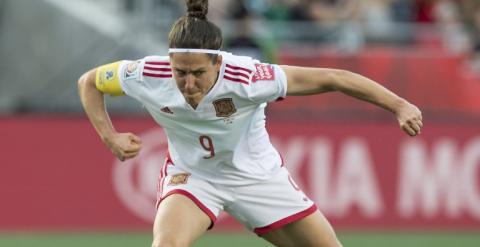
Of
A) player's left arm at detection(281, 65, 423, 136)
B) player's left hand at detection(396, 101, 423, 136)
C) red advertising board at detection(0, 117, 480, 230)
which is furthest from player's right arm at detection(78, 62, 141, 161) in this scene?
red advertising board at detection(0, 117, 480, 230)

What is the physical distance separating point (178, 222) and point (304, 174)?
19.6ft

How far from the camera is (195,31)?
6.89 m

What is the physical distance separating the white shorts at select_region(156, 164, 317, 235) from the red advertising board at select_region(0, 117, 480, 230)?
16.7ft

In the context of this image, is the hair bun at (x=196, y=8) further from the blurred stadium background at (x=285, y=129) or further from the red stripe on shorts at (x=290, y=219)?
the blurred stadium background at (x=285, y=129)

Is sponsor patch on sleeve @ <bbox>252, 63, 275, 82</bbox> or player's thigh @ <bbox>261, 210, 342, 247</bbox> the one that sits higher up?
sponsor patch on sleeve @ <bbox>252, 63, 275, 82</bbox>

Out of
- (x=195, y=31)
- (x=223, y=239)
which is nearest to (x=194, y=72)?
(x=195, y=31)

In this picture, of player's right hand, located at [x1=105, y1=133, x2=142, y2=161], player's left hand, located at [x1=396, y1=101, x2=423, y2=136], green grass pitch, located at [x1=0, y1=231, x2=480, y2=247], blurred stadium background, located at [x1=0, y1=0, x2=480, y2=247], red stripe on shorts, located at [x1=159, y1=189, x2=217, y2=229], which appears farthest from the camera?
blurred stadium background, located at [x1=0, y1=0, x2=480, y2=247]

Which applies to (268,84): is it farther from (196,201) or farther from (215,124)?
(196,201)

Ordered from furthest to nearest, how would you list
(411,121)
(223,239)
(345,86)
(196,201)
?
(223,239), (196,201), (345,86), (411,121)

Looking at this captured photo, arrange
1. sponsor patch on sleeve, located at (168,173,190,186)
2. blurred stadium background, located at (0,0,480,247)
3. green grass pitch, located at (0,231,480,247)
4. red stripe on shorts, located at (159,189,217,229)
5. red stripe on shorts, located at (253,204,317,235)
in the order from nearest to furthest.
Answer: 1. red stripe on shorts, located at (159,189,217,229)
2. sponsor patch on sleeve, located at (168,173,190,186)
3. red stripe on shorts, located at (253,204,317,235)
4. green grass pitch, located at (0,231,480,247)
5. blurred stadium background, located at (0,0,480,247)

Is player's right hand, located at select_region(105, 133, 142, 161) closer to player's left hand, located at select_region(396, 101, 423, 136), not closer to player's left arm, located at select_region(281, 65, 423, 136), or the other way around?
player's left arm, located at select_region(281, 65, 423, 136)

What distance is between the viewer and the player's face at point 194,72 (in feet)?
22.3

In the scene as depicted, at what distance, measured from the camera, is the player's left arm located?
22.7 ft

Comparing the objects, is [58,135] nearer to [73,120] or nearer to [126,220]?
[73,120]
